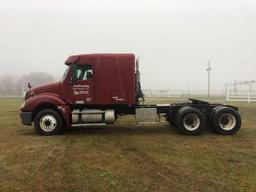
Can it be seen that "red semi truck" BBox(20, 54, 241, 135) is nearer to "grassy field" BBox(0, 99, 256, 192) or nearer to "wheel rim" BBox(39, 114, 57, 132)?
"wheel rim" BBox(39, 114, 57, 132)

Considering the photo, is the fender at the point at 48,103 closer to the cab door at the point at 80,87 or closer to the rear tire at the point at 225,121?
the cab door at the point at 80,87

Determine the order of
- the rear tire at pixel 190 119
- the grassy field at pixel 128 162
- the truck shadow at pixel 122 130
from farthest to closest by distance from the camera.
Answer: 1. the truck shadow at pixel 122 130
2. the rear tire at pixel 190 119
3. the grassy field at pixel 128 162

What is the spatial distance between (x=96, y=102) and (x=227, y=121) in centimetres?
491

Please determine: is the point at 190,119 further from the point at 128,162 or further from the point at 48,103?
the point at 48,103

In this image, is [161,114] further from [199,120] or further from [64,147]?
[64,147]

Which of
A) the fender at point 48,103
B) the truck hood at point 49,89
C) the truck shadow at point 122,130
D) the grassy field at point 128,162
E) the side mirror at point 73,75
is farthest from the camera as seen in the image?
the truck shadow at point 122,130

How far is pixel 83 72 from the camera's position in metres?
10.8

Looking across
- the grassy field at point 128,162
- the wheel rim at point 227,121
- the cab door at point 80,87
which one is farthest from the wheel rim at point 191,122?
the cab door at point 80,87

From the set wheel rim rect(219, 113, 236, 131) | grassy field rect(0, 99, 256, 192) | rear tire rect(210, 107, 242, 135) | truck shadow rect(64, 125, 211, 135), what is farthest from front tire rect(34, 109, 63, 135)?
wheel rim rect(219, 113, 236, 131)

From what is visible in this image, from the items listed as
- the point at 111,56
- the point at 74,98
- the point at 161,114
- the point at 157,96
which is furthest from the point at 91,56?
the point at 157,96

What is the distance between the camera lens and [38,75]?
370ft

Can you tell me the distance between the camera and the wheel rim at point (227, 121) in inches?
418

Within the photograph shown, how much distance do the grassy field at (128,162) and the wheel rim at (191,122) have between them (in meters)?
0.49

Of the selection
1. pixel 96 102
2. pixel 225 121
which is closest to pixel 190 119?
pixel 225 121
